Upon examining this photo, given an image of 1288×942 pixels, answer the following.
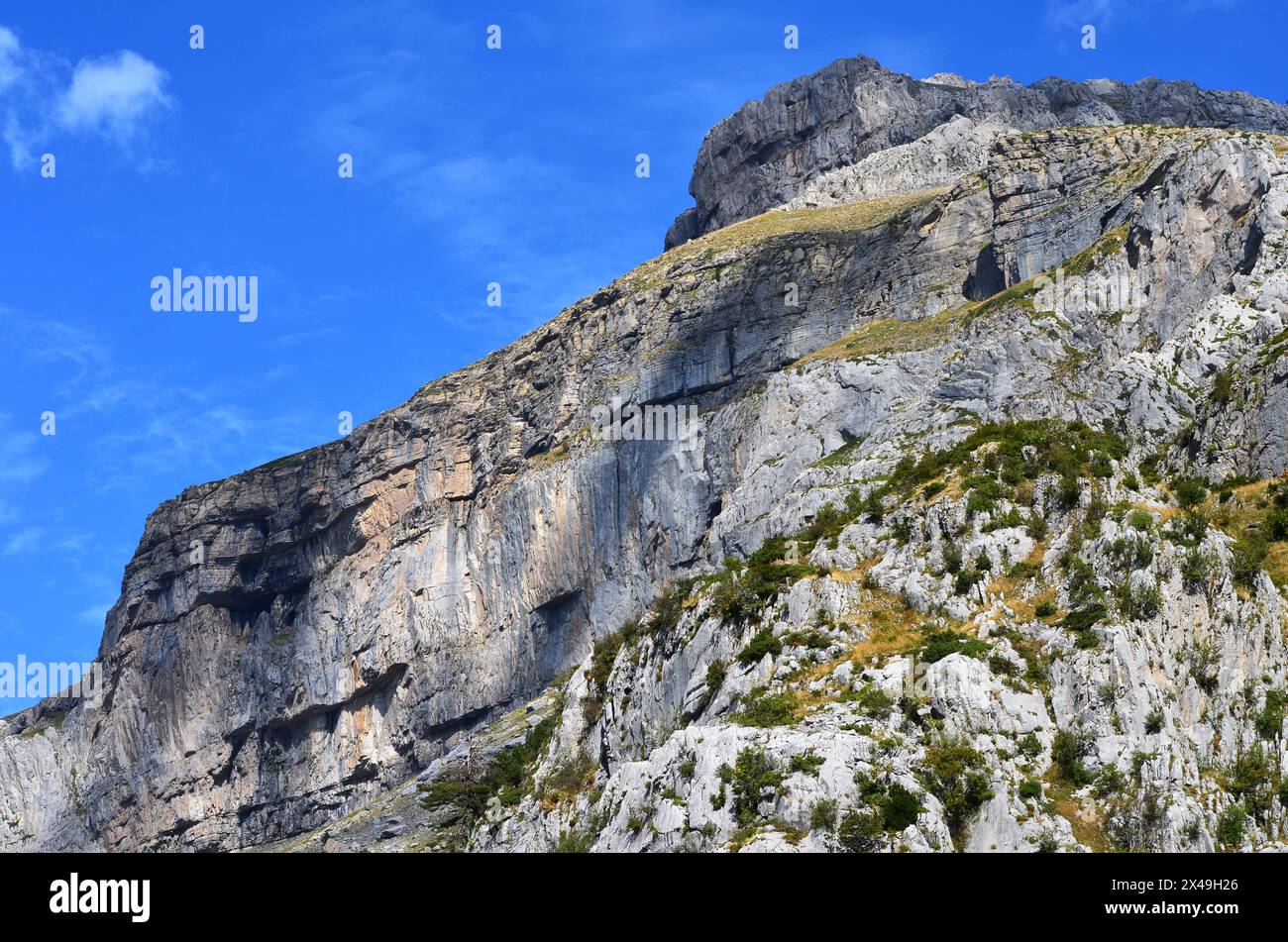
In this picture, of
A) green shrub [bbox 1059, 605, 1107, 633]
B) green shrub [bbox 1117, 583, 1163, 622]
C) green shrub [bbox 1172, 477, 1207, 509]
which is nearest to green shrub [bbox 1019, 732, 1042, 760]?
green shrub [bbox 1059, 605, 1107, 633]

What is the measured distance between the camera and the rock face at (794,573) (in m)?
54.6

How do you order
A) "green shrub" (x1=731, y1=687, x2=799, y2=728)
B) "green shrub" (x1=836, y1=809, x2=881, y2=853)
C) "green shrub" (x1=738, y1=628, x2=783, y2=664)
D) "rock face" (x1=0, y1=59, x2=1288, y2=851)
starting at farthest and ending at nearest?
"green shrub" (x1=738, y1=628, x2=783, y2=664) < "green shrub" (x1=731, y1=687, x2=799, y2=728) < "rock face" (x1=0, y1=59, x2=1288, y2=851) < "green shrub" (x1=836, y1=809, x2=881, y2=853)

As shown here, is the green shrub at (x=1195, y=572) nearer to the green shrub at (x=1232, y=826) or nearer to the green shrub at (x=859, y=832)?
the green shrub at (x=1232, y=826)

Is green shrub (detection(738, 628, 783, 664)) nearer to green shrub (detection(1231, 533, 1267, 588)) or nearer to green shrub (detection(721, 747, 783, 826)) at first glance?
green shrub (detection(721, 747, 783, 826))

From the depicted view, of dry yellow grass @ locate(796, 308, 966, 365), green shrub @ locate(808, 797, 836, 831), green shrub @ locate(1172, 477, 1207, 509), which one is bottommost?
green shrub @ locate(808, 797, 836, 831)

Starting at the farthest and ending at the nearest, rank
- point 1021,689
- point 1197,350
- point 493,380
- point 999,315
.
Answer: point 493,380 → point 999,315 → point 1197,350 → point 1021,689

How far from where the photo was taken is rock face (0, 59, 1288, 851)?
54.6 m

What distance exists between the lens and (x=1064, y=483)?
6562cm

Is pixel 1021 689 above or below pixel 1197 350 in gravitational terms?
below

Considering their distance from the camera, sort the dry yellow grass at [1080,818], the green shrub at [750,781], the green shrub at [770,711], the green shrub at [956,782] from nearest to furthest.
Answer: the dry yellow grass at [1080,818] → the green shrub at [956,782] → the green shrub at [750,781] → the green shrub at [770,711]

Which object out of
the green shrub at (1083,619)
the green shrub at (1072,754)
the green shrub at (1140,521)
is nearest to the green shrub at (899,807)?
the green shrub at (1072,754)

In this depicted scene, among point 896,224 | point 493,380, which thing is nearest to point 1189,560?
point 896,224

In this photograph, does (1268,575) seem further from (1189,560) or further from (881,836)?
(881,836)
